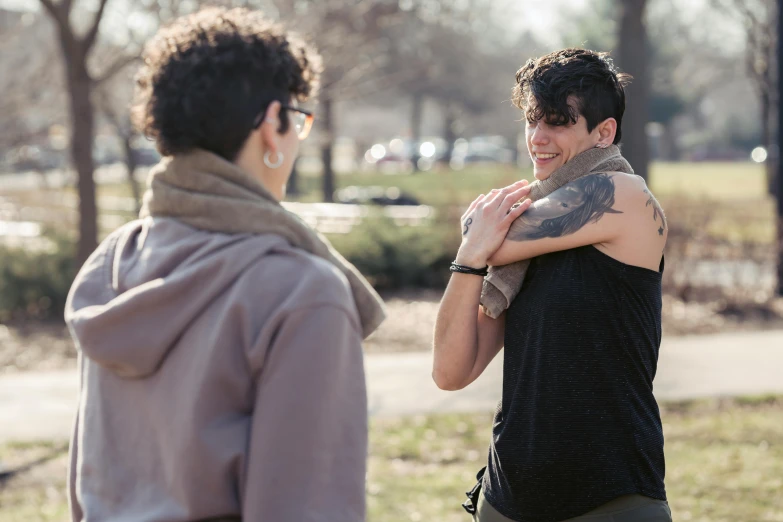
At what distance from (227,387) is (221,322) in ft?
0.36

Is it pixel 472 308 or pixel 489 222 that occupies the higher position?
pixel 489 222

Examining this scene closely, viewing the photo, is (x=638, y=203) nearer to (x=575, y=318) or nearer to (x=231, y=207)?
(x=575, y=318)

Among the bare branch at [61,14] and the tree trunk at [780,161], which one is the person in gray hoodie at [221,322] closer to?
the bare branch at [61,14]

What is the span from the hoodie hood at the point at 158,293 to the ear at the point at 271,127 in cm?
20

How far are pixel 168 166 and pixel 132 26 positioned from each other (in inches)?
404

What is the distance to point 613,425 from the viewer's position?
7.35ft

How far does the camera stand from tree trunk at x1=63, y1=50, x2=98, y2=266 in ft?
30.3

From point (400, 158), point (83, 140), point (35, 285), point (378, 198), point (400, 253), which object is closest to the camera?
point (83, 140)

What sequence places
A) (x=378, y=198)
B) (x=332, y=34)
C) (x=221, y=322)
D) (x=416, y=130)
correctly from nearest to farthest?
(x=221, y=322) → (x=332, y=34) → (x=378, y=198) → (x=416, y=130)

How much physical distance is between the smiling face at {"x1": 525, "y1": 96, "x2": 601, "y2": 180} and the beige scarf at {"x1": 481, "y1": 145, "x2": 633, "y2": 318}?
0.07ft

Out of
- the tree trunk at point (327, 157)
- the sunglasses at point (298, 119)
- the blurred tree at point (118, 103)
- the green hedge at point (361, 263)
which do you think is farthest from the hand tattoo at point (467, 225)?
the tree trunk at point (327, 157)

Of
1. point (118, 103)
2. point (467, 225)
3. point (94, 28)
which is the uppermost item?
point (94, 28)

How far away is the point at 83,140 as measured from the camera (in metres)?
9.74

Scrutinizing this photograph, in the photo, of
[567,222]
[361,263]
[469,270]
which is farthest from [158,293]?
[361,263]
